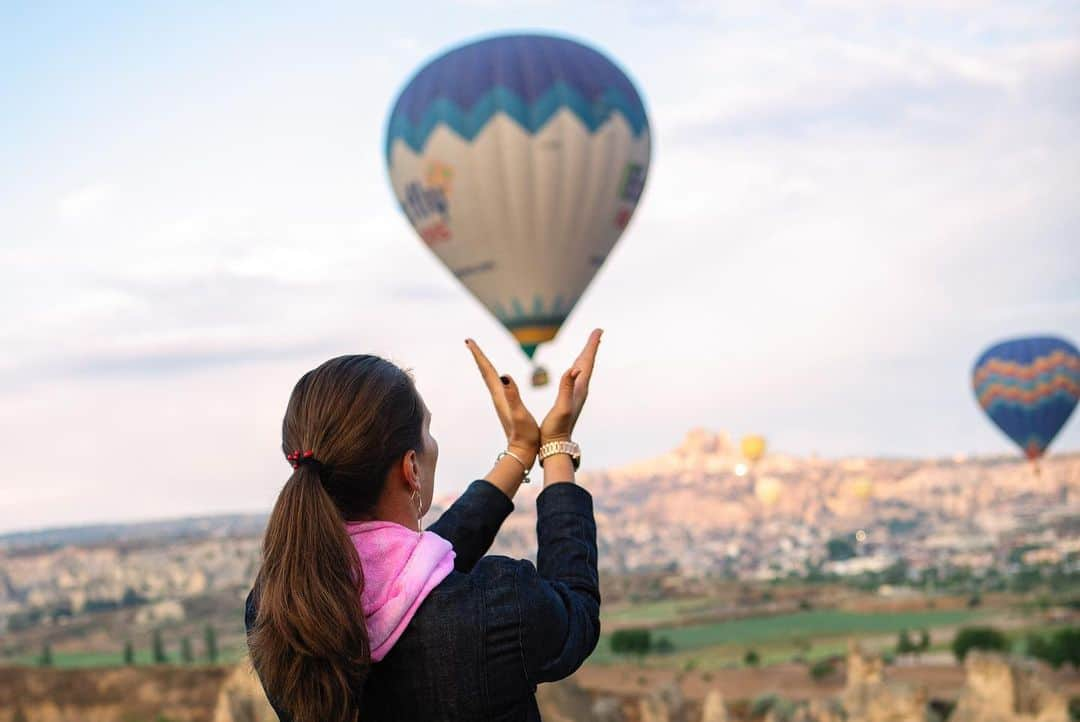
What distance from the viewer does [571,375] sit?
2100mm

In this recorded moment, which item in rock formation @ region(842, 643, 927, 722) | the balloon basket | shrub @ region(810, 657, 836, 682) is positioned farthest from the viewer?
shrub @ region(810, 657, 836, 682)

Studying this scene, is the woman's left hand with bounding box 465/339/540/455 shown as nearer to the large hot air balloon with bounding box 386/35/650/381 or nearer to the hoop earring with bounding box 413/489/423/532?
the hoop earring with bounding box 413/489/423/532

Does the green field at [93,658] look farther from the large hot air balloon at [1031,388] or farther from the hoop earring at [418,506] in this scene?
the hoop earring at [418,506]

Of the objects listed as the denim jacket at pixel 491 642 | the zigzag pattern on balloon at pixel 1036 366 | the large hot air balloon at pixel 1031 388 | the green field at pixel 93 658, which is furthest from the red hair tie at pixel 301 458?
the green field at pixel 93 658

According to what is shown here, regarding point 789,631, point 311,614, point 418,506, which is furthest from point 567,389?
point 789,631

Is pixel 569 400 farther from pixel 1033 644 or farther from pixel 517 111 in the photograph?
pixel 1033 644

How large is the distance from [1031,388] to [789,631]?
25353mm

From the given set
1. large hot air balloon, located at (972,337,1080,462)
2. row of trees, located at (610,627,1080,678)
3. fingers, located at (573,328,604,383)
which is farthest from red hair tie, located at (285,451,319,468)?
row of trees, located at (610,627,1080,678)

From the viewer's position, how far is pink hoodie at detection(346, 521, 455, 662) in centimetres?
188

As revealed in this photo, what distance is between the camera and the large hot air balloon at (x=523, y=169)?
18219mm

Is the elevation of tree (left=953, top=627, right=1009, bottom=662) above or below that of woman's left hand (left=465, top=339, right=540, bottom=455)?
below

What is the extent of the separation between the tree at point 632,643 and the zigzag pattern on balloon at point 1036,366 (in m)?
19.6

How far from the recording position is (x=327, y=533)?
1.89 metres

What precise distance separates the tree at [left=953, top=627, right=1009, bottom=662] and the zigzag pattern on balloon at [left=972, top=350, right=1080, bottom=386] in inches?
490
